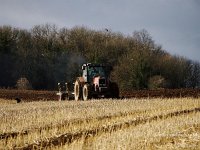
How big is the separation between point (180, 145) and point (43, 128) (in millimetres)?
4585

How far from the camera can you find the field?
917cm

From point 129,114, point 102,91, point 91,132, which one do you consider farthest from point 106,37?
point 91,132

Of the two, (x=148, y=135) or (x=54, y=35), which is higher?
(x=54, y=35)

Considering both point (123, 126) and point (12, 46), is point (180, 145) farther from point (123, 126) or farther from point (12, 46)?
point (12, 46)

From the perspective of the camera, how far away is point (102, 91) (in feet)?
84.0

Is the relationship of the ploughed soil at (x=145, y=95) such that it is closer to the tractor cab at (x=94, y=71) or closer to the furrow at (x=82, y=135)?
the tractor cab at (x=94, y=71)

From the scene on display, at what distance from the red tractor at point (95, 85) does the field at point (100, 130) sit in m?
8.31

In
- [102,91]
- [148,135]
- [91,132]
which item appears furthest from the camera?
[102,91]

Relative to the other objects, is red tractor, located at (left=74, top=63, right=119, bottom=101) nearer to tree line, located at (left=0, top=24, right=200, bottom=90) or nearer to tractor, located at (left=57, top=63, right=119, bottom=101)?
tractor, located at (left=57, top=63, right=119, bottom=101)

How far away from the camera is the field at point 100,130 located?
9172 mm

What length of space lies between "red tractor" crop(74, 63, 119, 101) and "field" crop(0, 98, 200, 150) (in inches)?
327

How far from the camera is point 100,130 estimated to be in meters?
11.7

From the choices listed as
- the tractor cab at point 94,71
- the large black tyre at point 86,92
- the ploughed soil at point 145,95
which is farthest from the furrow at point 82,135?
the ploughed soil at point 145,95

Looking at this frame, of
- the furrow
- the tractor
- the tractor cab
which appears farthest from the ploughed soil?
the furrow
